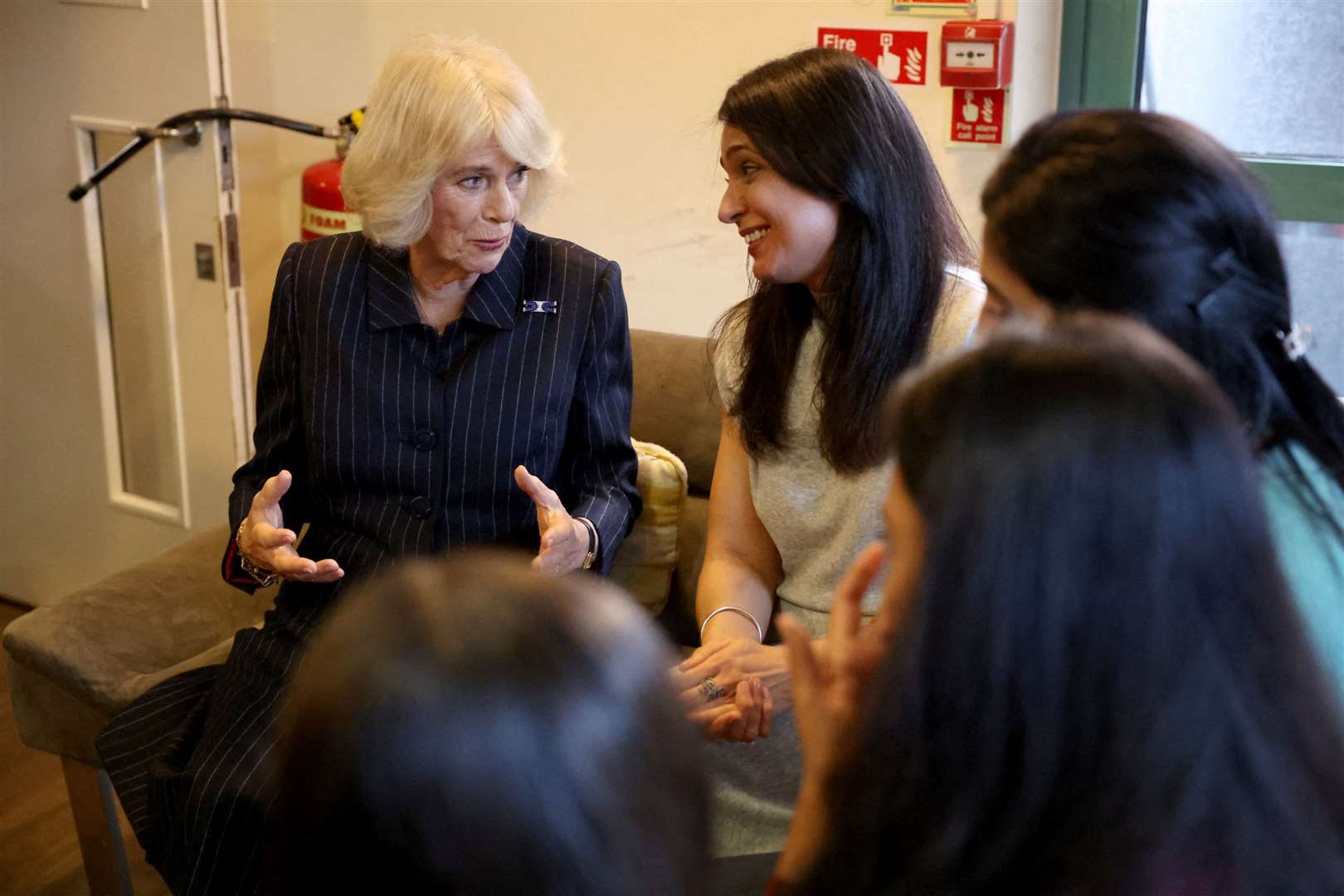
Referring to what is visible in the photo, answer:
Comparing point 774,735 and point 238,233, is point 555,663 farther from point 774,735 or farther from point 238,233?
point 238,233

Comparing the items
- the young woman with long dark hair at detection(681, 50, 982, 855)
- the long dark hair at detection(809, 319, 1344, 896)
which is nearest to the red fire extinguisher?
the young woman with long dark hair at detection(681, 50, 982, 855)

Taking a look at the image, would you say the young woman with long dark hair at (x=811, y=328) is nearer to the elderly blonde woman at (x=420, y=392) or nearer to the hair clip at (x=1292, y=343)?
the elderly blonde woman at (x=420, y=392)


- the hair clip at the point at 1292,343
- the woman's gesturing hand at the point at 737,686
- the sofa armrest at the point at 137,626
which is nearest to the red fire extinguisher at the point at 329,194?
the sofa armrest at the point at 137,626

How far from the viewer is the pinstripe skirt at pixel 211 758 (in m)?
1.79

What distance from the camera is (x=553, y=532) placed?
1.87 m

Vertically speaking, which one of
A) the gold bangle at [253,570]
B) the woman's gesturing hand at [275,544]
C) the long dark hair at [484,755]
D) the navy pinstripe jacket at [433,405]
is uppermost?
the long dark hair at [484,755]

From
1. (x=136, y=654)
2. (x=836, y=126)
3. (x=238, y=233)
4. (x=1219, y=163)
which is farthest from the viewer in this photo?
(x=238, y=233)

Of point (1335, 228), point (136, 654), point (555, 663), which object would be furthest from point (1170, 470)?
point (1335, 228)

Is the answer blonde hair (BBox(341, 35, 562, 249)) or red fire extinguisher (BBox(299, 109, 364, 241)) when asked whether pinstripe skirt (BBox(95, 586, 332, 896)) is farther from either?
red fire extinguisher (BBox(299, 109, 364, 241))

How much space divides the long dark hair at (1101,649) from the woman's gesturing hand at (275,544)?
3.83 feet

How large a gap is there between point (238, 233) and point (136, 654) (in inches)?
45.2

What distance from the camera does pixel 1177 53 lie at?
8.70ft

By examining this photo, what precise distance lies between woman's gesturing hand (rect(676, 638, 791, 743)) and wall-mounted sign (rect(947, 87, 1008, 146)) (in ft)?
3.80

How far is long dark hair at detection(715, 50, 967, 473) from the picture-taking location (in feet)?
5.86
